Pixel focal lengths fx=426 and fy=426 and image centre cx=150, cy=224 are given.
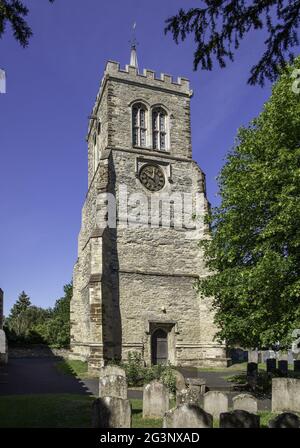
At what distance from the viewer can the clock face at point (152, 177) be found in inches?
A: 992

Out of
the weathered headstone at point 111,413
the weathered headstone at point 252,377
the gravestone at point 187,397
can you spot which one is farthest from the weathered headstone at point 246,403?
the weathered headstone at point 252,377

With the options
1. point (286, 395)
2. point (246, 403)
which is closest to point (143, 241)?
point (286, 395)

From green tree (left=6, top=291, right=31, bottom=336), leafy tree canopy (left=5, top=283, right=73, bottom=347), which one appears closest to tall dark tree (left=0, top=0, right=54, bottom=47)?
leafy tree canopy (left=5, top=283, right=73, bottom=347)

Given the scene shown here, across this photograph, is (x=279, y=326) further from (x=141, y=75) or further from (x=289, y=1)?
(x=141, y=75)

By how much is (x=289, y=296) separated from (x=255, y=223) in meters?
3.15

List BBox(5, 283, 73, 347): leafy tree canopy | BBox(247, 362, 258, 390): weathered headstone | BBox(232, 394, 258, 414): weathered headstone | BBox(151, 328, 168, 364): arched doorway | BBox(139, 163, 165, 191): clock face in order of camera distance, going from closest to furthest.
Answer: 1. BBox(232, 394, 258, 414): weathered headstone
2. BBox(247, 362, 258, 390): weathered headstone
3. BBox(151, 328, 168, 364): arched doorway
4. BBox(139, 163, 165, 191): clock face
5. BBox(5, 283, 73, 347): leafy tree canopy

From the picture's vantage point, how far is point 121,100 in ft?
85.2

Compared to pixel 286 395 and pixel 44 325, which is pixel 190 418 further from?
pixel 44 325

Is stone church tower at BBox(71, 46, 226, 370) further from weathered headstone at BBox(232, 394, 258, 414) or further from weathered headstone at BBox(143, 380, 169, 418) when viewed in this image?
weathered headstone at BBox(232, 394, 258, 414)

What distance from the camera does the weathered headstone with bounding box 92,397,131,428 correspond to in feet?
26.4

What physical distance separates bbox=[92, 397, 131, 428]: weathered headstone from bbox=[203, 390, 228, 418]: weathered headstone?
2123 millimetres

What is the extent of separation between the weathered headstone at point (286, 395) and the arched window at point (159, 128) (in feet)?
58.9

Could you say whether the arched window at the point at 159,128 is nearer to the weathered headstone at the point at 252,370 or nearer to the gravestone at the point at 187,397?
the weathered headstone at the point at 252,370
